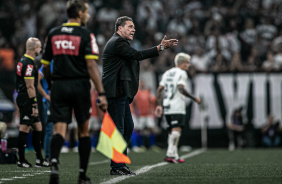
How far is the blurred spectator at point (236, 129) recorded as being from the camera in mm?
18500

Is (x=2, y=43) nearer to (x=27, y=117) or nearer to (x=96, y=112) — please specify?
(x=96, y=112)

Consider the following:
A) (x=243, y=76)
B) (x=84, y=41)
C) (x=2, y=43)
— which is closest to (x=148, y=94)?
(x=243, y=76)

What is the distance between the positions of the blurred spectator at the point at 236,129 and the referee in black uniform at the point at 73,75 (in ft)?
42.2

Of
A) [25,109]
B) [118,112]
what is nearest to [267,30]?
[25,109]

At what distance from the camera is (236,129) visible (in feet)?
60.7

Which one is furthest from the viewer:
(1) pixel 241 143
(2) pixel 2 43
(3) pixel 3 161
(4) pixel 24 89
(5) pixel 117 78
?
(2) pixel 2 43

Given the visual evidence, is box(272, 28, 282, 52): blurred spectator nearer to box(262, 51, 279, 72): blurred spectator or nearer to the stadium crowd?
the stadium crowd

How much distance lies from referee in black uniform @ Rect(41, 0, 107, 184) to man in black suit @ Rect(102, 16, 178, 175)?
185cm

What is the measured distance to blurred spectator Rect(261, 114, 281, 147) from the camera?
18219 millimetres

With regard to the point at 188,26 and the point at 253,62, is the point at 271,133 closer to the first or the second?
the point at 253,62

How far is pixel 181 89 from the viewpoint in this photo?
11.4 metres

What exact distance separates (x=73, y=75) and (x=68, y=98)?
0.25m

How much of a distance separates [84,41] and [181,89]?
18.2ft

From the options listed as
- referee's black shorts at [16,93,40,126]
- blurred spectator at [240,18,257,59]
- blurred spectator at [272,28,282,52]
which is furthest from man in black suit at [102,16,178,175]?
blurred spectator at [240,18,257,59]
